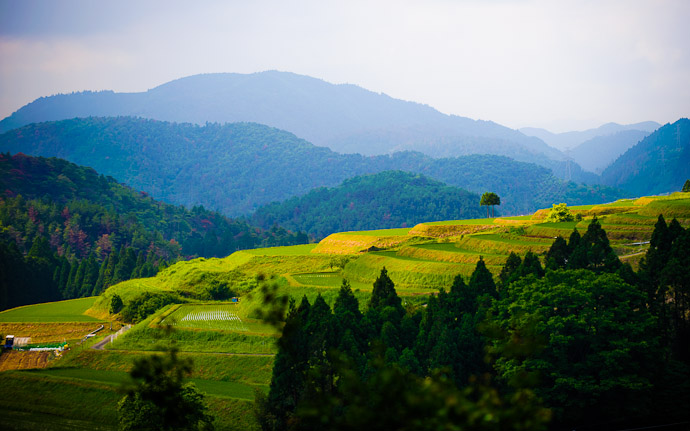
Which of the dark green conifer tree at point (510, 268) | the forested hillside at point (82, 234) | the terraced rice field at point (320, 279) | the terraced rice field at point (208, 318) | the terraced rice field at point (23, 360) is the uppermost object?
the forested hillside at point (82, 234)

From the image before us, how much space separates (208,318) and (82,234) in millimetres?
68410

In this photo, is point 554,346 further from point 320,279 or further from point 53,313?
point 53,313

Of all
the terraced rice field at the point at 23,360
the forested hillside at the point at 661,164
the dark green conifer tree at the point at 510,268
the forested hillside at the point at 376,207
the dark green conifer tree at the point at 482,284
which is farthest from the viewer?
the forested hillside at the point at 661,164

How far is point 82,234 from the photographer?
96688 millimetres

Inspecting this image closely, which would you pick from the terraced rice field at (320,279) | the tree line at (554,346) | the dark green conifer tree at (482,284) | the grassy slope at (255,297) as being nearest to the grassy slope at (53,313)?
the grassy slope at (255,297)

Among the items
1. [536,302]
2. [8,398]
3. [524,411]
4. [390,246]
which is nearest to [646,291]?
[536,302]

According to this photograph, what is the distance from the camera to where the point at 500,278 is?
2780 centimetres

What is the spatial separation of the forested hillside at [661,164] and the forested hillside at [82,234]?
108260 mm

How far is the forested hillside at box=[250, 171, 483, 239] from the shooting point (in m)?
152

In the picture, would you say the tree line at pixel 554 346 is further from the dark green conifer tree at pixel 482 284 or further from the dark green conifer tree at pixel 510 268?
the dark green conifer tree at pixel 510 268

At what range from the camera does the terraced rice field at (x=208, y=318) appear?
3444cm

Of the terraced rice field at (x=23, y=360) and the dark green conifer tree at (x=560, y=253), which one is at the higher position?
the dark green conifer tree at (x=560, y=253)

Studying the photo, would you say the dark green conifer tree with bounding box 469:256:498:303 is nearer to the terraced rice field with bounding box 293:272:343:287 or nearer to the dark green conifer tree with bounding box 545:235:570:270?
the dark green conifer tree with bounding box 545:235:570:270

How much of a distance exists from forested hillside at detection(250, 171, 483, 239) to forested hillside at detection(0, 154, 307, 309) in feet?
96.3
